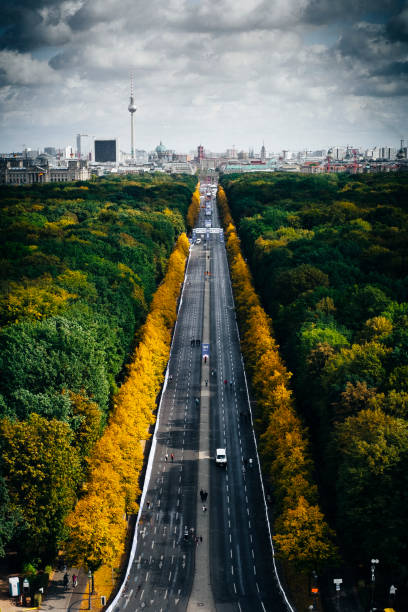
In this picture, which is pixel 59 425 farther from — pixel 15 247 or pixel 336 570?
pixel 15 247

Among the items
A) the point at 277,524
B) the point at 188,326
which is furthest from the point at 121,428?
the point at 188,326

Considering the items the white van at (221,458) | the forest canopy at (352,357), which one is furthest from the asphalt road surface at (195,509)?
the forest canopy at (352,357)

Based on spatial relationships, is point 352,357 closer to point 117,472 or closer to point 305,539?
point 305,539

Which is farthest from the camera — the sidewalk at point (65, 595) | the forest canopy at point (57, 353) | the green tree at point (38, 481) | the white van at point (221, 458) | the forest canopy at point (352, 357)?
the white van at point (221, 458)

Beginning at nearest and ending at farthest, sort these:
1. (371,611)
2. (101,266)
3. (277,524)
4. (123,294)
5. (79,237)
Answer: (371,611), (277,524), (123,294), (101,266), (79,237)

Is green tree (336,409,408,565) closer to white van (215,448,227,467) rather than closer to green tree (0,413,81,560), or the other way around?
white van (215,448,227,467)

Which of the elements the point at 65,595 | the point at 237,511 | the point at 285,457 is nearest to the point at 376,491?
the point at 285,457

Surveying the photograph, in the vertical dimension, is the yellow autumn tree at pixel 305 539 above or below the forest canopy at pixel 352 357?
below

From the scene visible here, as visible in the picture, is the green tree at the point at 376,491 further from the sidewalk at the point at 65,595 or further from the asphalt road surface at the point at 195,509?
the sidewalk at the point at 65,595
